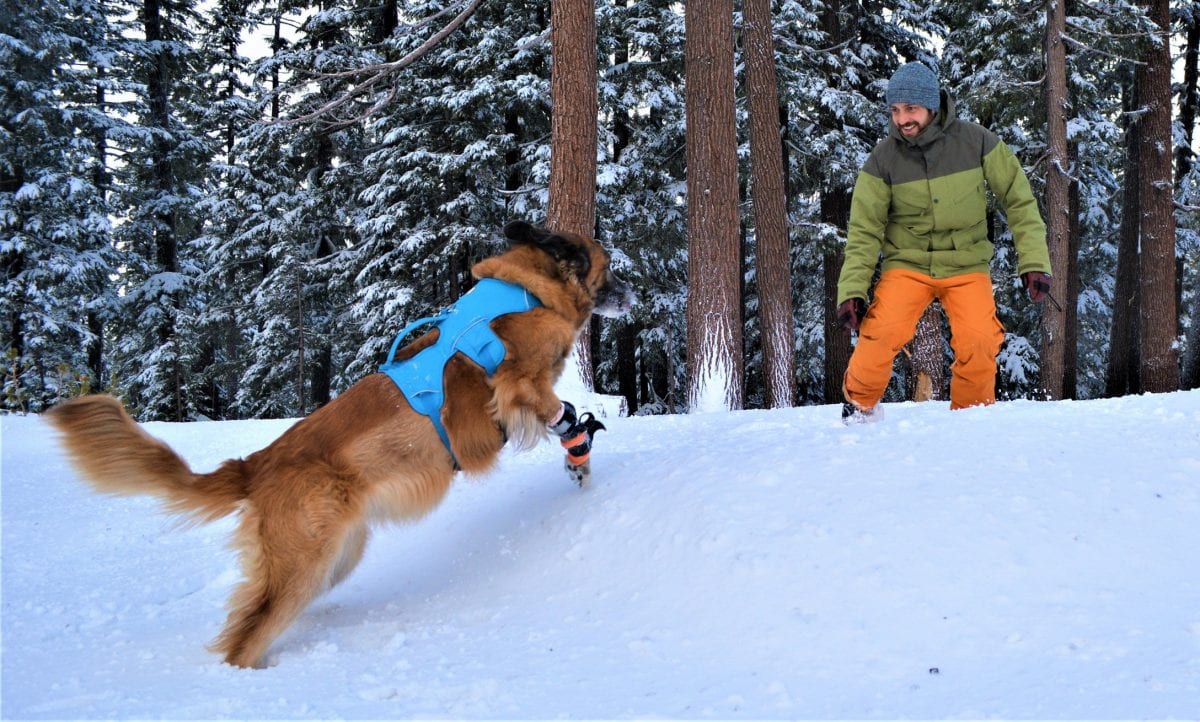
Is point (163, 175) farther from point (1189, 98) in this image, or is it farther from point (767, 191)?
point (1189, 98)

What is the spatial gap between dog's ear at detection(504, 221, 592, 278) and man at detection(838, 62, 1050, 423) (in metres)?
1.81

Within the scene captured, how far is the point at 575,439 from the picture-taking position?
3.82m

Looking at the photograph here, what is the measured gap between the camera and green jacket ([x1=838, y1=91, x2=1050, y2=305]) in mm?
4676

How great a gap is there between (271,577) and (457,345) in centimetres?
127

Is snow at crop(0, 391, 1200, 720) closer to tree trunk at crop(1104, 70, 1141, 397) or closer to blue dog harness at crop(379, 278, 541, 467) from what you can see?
blue dog harness at crop(379, 278, 541, 467)

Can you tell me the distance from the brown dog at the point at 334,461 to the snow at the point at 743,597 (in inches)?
7.5

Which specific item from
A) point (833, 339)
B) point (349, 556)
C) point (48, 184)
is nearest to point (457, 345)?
point (349, 556)

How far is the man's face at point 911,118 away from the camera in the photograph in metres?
4.61

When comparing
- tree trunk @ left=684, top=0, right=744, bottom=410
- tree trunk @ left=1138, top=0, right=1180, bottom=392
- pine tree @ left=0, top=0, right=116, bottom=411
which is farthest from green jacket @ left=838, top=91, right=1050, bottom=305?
pine tree @ left=0, top=0, right=116, bottom=411

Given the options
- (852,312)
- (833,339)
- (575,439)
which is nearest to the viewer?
(575,439)

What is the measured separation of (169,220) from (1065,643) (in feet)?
81.7

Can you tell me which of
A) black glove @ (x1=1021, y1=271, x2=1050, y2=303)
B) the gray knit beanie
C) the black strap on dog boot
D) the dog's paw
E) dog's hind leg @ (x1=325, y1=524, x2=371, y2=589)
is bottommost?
dog's hind leg @ (x1=325, y1=524, x2=371, y2=589)

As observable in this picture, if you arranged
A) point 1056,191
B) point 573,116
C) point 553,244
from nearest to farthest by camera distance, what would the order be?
point 553,244 → point 573,116 → point 1056,191

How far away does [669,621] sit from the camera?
286 centimetres
